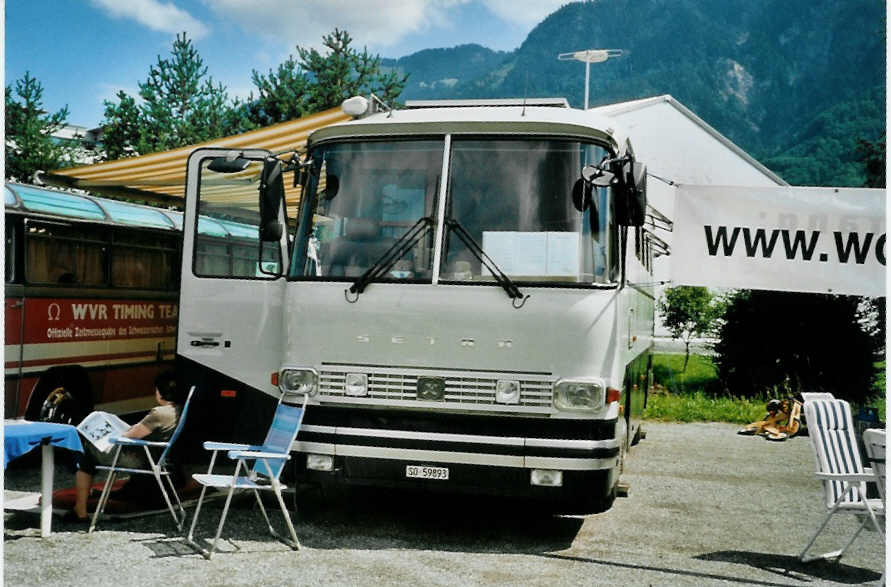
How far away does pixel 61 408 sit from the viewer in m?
11.1

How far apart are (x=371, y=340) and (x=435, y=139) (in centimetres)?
163

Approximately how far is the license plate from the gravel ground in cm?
54

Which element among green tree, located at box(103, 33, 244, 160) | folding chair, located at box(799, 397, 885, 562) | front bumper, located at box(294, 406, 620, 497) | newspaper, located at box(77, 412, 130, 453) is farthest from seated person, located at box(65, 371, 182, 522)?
green tree, located at box(103, 33, 244, 160)

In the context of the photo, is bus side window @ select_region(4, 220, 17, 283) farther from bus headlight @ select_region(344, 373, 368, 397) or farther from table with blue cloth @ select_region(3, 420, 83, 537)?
bus headlight @ select_region(344, 373, 368, 397)

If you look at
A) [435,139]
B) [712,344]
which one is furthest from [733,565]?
[712,344]

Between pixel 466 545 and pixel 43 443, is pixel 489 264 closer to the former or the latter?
pixel 466 545

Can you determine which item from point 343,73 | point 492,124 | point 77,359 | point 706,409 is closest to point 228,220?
point 492,124

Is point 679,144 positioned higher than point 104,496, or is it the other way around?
point 679,144

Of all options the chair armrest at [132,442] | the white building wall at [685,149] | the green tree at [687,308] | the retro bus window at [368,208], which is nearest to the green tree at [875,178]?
the green tree at [687,308]

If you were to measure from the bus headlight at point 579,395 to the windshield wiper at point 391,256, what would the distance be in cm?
150

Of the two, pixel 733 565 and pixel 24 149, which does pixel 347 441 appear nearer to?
pixel 733 565

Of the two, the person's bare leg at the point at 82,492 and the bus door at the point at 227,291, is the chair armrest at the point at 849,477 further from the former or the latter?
the person's bare leg at the point at 82,492

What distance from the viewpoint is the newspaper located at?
797cm

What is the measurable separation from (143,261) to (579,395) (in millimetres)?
7372
